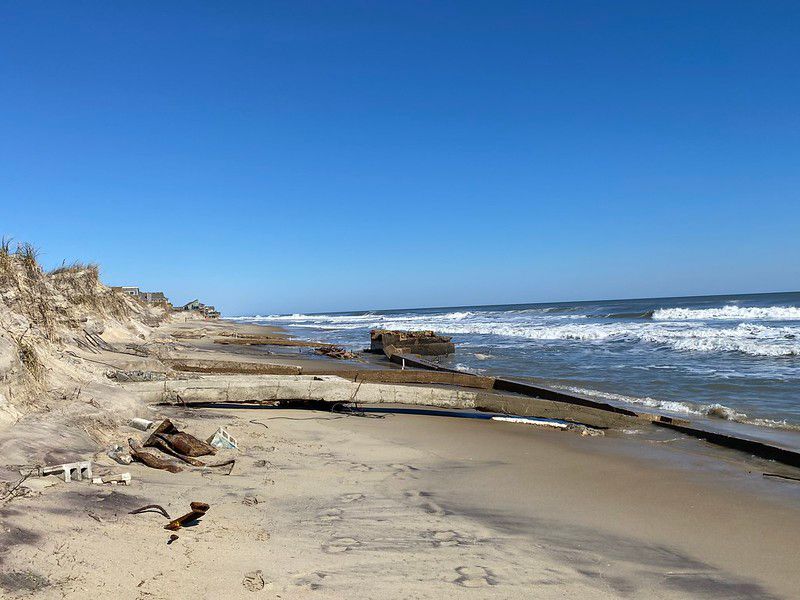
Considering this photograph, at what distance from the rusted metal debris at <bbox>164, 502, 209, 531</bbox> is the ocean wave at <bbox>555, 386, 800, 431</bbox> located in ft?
27.1

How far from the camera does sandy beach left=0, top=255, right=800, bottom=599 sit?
109 inches

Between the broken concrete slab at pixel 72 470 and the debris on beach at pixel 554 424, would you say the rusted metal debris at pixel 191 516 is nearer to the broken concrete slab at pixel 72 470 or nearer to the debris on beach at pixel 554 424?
the broken concrete slab at pixel 72 470

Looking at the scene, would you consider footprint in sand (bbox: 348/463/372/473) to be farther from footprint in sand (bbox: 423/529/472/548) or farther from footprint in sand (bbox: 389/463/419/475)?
footprint in sand (bbox: 423/529/472/548)

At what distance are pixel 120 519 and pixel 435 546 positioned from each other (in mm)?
1931

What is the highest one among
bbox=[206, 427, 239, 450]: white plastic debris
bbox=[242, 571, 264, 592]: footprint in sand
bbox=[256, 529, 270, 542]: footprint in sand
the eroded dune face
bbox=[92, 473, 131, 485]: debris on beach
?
the eroded dune face

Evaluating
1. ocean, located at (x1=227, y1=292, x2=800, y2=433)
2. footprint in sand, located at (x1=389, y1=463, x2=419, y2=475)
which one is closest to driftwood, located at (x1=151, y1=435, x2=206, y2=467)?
footprint in sand, located at (x1=389, y1=463, x2=419, y2=475)

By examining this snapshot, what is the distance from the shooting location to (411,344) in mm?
20828

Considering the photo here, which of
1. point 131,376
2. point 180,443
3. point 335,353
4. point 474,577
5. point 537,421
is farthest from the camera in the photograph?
point 335,353

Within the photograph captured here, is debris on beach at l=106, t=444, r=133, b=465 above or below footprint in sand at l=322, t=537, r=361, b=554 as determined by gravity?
above

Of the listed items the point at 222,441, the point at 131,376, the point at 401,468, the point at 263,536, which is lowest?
the point at 401,468

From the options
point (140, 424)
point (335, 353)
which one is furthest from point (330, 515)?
point (335, 353)

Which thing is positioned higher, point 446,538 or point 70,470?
point 70,470

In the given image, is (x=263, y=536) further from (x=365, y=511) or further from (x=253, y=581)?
(x=365, y=511)

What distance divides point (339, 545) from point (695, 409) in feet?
27.4
